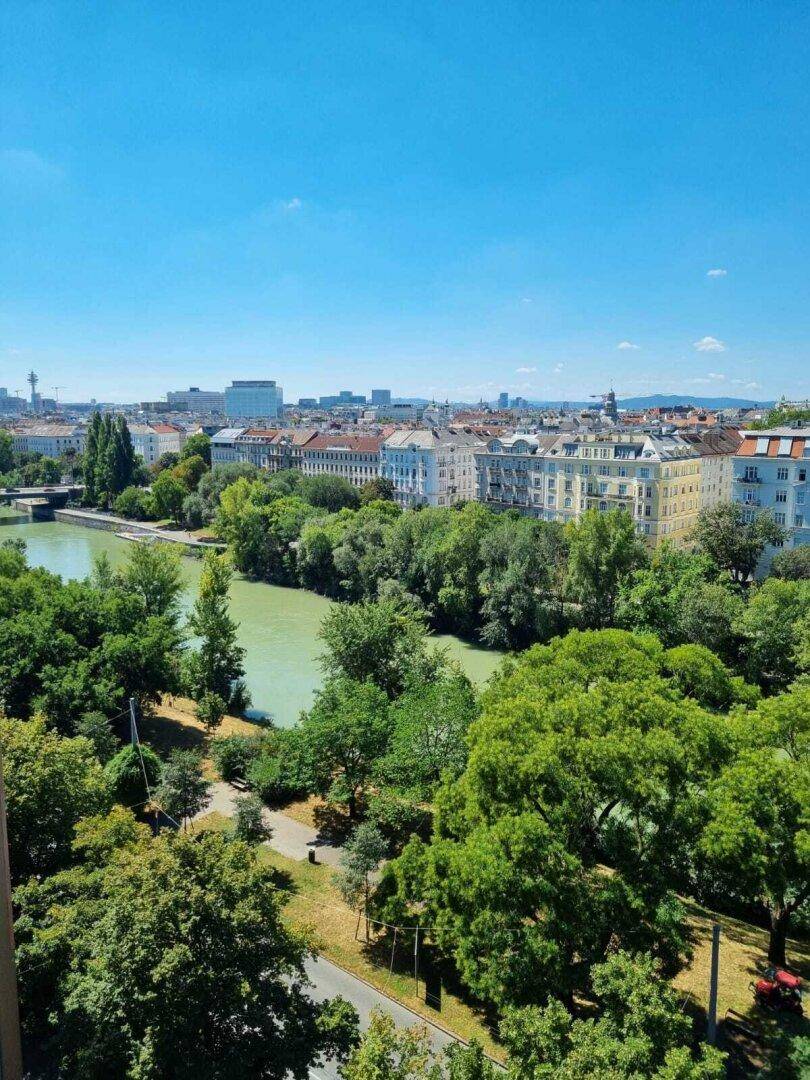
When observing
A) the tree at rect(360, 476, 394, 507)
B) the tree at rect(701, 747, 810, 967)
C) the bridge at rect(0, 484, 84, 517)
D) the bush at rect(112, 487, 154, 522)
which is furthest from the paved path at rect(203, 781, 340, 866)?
the bridge at rect(0, 484, 84, 517)

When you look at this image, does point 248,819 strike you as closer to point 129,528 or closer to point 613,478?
point 613,478

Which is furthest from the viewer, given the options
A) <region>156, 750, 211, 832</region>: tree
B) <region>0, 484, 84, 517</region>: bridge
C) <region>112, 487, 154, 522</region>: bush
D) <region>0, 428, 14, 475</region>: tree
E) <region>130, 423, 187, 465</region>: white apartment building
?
<region>130, 423, 187, 465</region>: white apartment building

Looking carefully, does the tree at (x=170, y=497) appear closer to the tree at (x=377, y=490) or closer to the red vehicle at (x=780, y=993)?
the tree at (x=377, y=490)

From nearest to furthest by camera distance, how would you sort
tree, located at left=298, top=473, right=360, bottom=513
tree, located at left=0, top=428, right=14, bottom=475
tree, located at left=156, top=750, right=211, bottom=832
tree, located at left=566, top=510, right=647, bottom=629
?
tree, located at left=156, top=750, right=211, bottom=832
tree, located at left=566, top=510, right=647, bottom=629
tree, located at left=298, top=473, right=360, bottom=513
tree, located at left=0, top=428, right=14, bottom=475

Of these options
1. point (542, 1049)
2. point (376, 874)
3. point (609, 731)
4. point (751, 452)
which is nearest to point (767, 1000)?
point (609, 731)

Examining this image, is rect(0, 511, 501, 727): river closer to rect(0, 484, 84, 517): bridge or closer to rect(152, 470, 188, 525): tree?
rect(152, 470, 188, 525): tree

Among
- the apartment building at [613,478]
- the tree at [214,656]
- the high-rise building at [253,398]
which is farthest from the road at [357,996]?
the high-rise building at [253,398]
